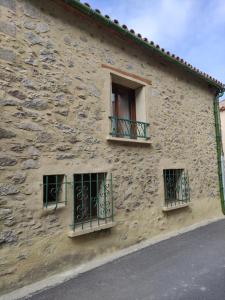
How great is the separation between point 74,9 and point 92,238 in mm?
3841

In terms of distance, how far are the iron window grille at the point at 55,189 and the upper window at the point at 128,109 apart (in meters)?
1.63

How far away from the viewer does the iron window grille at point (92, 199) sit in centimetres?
408

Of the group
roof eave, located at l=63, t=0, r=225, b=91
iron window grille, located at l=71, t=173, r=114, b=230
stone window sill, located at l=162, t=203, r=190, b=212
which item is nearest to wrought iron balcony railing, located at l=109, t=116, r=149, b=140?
iron window grille, located at l=71, t=173, r=114, b=230

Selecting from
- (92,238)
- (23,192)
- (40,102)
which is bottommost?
(92,238)

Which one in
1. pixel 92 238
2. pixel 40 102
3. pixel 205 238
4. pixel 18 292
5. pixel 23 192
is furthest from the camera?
pixel 205 238

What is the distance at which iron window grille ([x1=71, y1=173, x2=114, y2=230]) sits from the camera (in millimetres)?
4078

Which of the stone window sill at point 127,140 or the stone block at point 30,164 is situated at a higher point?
the stone window sill at point 127,140

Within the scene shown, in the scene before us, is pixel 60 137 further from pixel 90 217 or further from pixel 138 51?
pixel 138 51

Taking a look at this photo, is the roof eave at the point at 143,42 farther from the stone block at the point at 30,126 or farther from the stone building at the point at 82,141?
the stone block at the point at 30,126

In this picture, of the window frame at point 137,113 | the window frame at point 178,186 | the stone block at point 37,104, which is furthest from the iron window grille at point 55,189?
the window frame at point 178,186

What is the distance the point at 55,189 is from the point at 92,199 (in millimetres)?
867

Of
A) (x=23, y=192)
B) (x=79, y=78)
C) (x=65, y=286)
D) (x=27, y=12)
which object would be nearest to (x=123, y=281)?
(x=65, y=286)

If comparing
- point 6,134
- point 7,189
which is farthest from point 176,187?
point 6,134

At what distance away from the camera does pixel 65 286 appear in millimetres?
3234
